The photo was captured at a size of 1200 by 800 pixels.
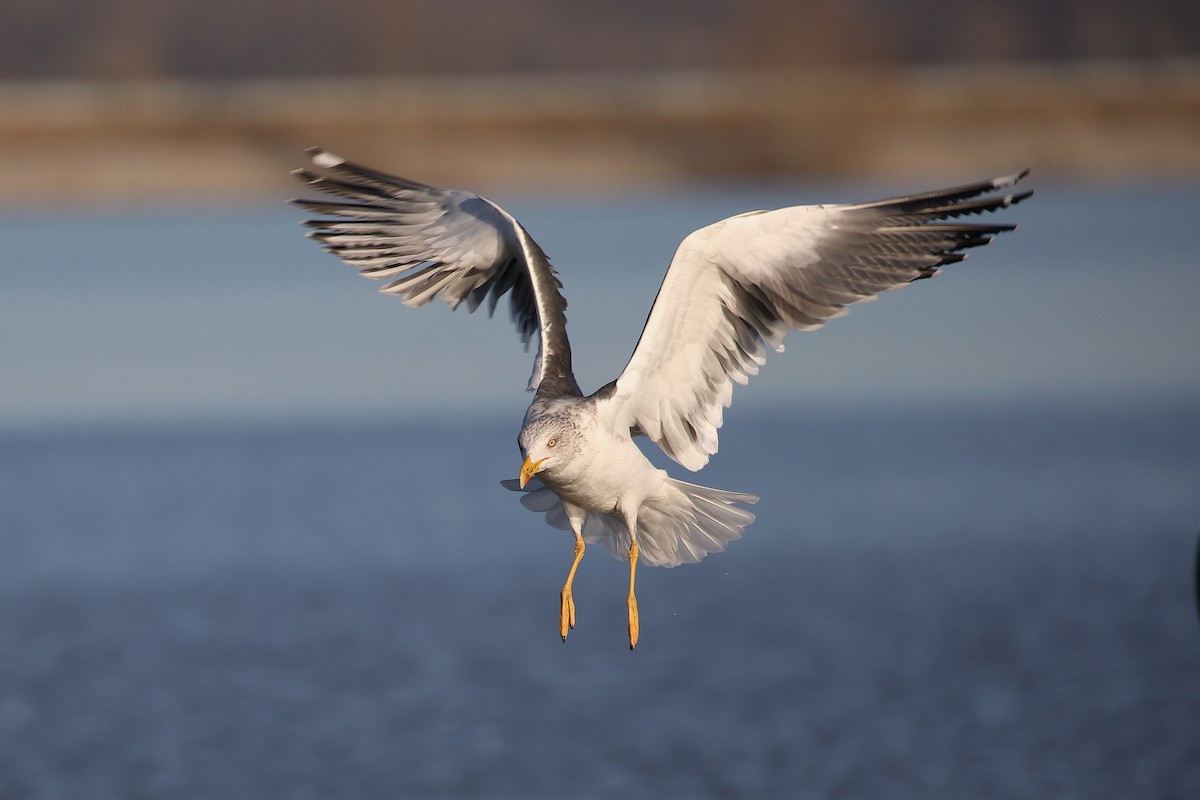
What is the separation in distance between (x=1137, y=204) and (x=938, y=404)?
77.1ft

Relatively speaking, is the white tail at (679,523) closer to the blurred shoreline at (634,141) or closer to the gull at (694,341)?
the gull at (694,341)

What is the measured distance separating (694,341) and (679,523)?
3.06ft

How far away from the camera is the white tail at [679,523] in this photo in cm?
900

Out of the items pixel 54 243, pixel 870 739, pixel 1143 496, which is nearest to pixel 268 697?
pixel 870 739

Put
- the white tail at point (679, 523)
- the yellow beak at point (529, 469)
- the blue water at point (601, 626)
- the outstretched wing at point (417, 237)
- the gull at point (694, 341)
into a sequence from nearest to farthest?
the yellow beak at point (529, 469) → the gull at point (694, 341) → the white tail at point (679, 523) → the outstretched wing at point (417, 237) → the blue water at point (601, 626)

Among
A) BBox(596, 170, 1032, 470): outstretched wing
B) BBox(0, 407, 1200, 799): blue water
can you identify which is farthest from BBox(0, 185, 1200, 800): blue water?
BBox(596, 170, 1032, 470): outstretched wing

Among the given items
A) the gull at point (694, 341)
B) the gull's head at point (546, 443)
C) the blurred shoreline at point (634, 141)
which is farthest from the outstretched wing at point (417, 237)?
the blurred shoreline at point (634, 141)

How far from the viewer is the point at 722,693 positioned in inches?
492

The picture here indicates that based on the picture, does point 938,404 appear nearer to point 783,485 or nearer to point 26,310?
point 783,485

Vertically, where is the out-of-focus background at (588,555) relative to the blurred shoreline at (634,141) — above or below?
below

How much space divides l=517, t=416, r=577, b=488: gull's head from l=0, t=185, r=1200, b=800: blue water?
3490 millimetres

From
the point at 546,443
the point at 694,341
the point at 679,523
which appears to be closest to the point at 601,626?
the point at 679,523

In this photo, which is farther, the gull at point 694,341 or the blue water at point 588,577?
the blue water at point 588,577

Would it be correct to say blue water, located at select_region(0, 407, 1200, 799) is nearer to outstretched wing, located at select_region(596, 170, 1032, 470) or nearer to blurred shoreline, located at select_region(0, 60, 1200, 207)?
outstretched wing, located at select_region(596, 170, 1032, 470)
